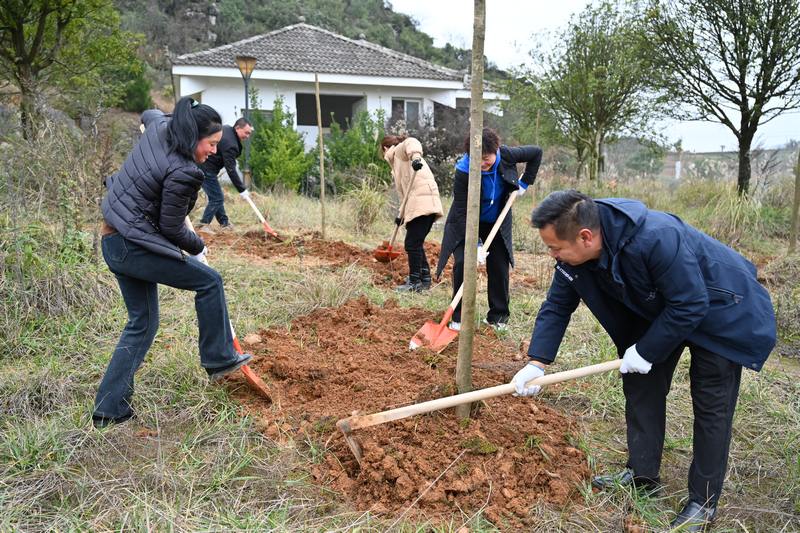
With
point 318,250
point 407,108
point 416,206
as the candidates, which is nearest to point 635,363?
point 416,206

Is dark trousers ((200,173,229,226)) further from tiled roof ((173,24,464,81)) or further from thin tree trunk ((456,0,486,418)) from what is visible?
tiled roof ((173,24,464,81))

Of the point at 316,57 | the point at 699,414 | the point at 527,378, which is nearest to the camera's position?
the point at 699,414

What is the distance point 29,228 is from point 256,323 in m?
1.92

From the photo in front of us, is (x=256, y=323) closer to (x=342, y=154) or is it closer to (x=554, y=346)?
(x=554, y=346)

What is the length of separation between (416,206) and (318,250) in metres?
1.95

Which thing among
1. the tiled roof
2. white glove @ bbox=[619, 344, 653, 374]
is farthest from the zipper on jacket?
the tiled roof

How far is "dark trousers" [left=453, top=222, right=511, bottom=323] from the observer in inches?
182

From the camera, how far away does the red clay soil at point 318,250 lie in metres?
6.61

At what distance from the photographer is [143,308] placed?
3084 mm

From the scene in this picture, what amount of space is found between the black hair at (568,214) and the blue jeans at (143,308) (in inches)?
68.3

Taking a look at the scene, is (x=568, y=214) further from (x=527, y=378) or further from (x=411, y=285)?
(x=411, y=285)

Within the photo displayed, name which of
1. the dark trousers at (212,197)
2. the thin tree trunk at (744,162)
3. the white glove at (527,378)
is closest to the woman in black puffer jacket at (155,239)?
the white glove at (527,378)

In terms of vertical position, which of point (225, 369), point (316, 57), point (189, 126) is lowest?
point (225, 369)

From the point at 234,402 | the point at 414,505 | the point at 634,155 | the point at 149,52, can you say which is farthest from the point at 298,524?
the point at 149,52
